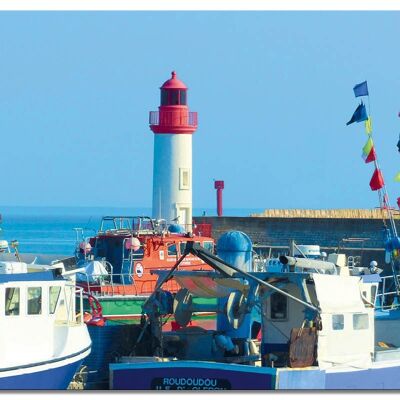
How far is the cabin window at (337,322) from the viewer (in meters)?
22.7

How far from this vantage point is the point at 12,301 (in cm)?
2220

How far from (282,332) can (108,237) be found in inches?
390

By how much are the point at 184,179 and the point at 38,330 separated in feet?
58.5

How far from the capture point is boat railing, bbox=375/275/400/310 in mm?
26422

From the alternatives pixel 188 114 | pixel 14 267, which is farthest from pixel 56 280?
pixel 188 114

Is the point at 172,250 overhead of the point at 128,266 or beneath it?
overhead

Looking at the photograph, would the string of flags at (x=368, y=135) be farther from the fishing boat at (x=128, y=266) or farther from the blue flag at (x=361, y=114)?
the fishing boat at (x=128, y=266)

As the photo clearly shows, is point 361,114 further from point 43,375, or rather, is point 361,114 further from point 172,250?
point 43,375

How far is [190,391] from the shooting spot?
70.9 ft

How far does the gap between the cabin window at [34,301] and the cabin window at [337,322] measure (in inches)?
175

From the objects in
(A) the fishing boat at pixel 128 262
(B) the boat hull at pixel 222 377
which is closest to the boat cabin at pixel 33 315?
(B) the boat hull at pixel 222 377

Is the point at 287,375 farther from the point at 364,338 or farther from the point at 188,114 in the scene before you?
the point at 188,114

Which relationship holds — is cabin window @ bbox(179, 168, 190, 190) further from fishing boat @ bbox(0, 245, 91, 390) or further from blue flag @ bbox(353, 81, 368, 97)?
fishing boat @ bbox(0, 245, 91, 390)

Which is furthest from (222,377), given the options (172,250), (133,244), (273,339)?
(172,250)
